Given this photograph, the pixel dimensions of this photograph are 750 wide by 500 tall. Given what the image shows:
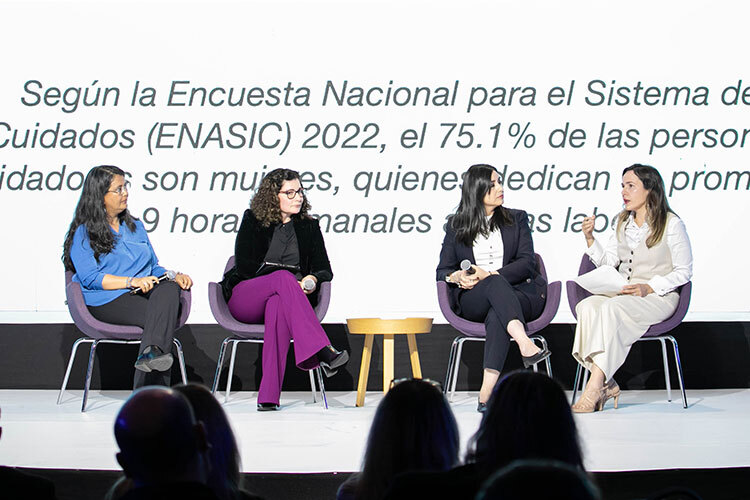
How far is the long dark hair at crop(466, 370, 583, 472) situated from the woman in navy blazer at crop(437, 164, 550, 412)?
9.65 feet

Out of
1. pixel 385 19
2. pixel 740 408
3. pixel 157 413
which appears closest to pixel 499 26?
pixel 385 19

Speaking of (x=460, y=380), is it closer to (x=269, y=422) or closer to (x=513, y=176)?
(x=513, y=176)

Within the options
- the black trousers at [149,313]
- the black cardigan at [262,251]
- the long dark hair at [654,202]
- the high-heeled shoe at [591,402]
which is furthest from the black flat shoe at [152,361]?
the long dark hair at [654,202]

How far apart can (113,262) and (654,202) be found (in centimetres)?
283

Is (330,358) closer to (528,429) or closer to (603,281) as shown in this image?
(603,281)

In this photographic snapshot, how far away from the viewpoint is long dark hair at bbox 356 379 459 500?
146cm

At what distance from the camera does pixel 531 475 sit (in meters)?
0.91

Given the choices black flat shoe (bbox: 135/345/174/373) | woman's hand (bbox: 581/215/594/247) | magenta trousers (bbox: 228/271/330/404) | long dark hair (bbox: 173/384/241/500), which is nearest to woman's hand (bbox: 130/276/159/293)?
black flat shoe (bbox: 135/345/174/373)

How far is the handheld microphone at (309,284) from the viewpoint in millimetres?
4617

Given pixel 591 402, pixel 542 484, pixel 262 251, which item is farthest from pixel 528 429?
pixel 262 251

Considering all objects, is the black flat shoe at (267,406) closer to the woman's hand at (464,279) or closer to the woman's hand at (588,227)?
the woman's hand at (464,279)

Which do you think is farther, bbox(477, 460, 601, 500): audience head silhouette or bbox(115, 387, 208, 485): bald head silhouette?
bbox(115, 387, 208, 485): bald head silhouette

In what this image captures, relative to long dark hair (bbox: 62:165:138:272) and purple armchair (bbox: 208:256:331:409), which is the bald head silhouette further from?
long dark hair (bbox: 62:165:138:272)

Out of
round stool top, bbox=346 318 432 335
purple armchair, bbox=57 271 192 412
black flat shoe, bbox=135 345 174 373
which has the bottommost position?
black flat shoe, bbox=135 345 174 373
